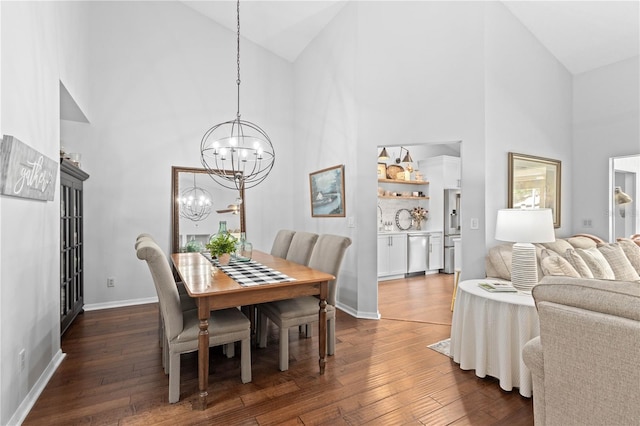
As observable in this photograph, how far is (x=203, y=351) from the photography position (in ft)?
6.72

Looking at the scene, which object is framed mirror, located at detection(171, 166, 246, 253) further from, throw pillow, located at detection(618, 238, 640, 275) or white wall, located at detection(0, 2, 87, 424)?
throw pillow, located at detection(618, 238, 640, 275)

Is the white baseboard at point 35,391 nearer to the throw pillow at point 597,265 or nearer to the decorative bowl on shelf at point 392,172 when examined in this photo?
the throw pillow at point 597,265

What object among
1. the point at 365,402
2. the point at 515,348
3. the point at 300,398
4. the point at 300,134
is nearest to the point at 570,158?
the point at 515,348

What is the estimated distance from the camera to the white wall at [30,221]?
5.97 ft

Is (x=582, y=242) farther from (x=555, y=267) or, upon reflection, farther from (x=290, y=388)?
(x=290, y=388)

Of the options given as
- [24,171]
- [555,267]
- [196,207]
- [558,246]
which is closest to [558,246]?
[558,246]

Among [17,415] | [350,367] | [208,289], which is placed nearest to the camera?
[17,415]

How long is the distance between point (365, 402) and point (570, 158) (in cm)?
430

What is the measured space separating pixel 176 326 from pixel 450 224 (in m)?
5.75

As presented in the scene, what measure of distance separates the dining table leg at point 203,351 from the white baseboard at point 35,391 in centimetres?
98

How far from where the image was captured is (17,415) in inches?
74.3

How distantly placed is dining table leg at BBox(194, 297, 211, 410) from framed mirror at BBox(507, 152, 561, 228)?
10.7ft

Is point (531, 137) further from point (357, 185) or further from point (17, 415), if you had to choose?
point (17, 415)

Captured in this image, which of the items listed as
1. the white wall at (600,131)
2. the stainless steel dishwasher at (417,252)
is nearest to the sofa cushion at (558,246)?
the white wall at (600,131)
